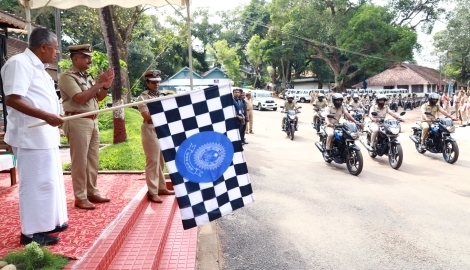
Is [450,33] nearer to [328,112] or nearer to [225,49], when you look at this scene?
[225,49]

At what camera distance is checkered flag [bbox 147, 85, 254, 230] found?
2863 millimetres

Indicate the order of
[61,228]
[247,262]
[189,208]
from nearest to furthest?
[189,208] → [61,228] → [247,262]

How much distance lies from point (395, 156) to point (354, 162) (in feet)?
3.76

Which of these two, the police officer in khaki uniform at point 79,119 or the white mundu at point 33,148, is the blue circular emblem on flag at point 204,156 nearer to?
the white mundu at point 33,148

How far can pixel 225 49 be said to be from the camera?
46.8 metres

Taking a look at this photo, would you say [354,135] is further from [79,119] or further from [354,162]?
[79,119]

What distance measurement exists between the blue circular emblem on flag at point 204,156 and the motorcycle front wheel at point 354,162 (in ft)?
17.7

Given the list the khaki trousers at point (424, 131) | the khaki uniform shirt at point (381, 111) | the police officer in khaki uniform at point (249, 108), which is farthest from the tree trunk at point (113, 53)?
the khaki trousers at point (424, 131)

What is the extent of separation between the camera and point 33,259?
8.56 ft

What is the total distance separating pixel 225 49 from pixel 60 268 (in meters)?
45.5

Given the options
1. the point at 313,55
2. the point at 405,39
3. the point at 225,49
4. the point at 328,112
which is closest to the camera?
the point at 328,112

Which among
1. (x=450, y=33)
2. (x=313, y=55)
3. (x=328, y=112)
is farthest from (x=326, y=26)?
(x=328, y=112)

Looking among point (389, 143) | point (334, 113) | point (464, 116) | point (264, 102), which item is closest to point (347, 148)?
point (334, 113)

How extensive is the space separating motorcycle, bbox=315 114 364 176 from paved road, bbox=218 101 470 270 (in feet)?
0.72
